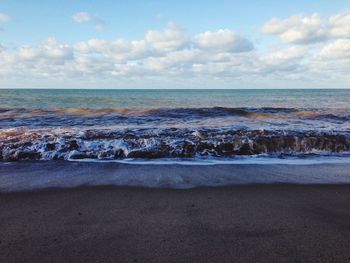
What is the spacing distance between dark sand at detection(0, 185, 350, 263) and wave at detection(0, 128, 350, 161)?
9.92ft

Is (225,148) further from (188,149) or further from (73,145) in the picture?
(73,145)

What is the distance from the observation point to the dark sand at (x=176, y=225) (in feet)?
10.7

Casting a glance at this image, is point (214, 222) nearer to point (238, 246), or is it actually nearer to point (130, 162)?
point (238, 246)

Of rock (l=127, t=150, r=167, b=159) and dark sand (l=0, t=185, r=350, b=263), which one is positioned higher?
dark sand (l=0, t=185, r=350, b=263)

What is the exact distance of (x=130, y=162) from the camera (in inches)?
304

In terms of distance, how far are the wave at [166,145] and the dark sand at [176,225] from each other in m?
3.02

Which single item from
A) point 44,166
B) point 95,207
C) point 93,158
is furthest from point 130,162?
point 95,207

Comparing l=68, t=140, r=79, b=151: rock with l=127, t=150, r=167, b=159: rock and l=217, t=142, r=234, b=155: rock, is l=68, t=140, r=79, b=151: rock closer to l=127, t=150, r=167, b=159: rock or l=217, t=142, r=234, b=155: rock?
l=127, t=150, r=167, b=159: rock

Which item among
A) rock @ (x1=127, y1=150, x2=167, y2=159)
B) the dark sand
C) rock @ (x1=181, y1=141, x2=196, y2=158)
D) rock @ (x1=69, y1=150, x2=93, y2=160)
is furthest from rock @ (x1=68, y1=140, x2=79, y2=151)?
the dark sand

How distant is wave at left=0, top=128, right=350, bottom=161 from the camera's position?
8.32 metres

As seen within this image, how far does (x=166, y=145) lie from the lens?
8.92m

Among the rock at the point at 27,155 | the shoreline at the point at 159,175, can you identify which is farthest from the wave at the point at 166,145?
the shoreline at the point at 159,175

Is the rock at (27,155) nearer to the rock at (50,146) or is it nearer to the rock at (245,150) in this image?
the rock at (50,146)

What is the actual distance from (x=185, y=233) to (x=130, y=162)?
4173 millimetres
